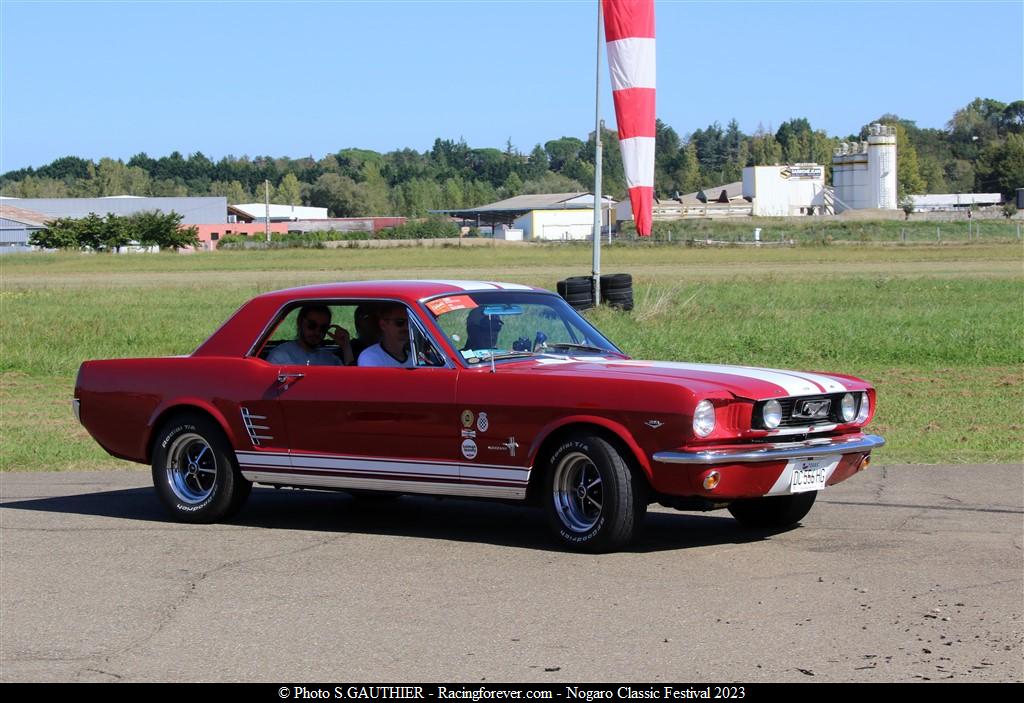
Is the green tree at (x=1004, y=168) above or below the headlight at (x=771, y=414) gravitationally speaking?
above

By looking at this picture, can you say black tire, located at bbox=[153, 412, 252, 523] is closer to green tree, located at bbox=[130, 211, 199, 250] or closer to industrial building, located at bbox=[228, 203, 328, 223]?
green tree, located at bbox=[130, 211, 199, 250]

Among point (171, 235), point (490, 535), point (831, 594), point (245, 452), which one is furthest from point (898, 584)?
point (171, 235)

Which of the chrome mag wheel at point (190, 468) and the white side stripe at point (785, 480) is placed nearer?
the white side stripe at point (785, 480)

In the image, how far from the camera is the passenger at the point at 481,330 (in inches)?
321

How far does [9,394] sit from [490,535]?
12.1m

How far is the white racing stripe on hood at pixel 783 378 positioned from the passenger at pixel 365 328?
1.70 metres

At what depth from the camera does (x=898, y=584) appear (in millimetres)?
6605

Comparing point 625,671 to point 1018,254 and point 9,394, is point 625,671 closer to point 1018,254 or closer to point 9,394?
point 9,394

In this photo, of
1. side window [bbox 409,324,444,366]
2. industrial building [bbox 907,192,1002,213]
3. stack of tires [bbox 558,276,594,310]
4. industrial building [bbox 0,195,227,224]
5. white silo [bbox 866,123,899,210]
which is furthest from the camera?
industrial building [bbox 907,192,1002,213]

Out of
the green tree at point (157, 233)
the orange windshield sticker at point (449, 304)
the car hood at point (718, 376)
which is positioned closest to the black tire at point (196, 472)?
the orange windshield sticker at point (449, 304)

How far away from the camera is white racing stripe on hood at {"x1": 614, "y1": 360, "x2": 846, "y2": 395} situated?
24.5 feet

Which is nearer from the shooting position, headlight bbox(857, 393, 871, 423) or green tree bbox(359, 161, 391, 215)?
headlight bbox(857, 393, 871, 423)

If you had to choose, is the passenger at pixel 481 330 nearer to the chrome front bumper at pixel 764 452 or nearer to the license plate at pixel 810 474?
the chrome front bumper at pixel 764 452

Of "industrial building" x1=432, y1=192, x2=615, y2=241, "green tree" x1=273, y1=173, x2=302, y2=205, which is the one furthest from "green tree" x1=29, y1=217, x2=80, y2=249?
"green tree" x1=273, y1=173, x2=302, y2=205
